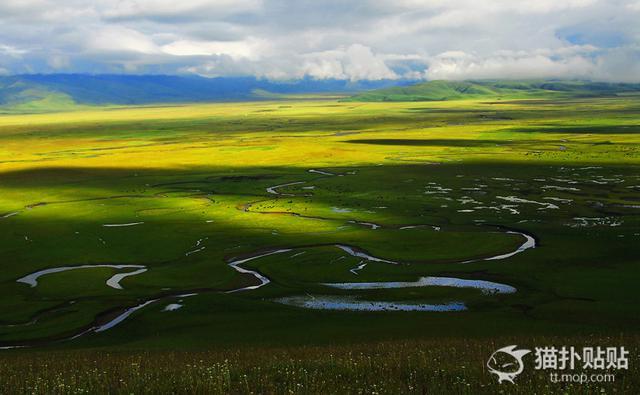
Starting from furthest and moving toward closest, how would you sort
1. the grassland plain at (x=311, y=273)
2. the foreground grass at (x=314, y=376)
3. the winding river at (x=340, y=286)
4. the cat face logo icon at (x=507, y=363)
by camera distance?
1. the winding river at (x=340, y=286)
2. the grassland plain at (x=311, y=273)
3. the cat face logo icon at (x=507, y=363)
4. the foreground grass at (x=314, y=376)

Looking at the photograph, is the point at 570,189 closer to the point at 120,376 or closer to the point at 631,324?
the point at 631,324

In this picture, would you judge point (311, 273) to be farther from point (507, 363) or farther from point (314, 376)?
point (314, 376)

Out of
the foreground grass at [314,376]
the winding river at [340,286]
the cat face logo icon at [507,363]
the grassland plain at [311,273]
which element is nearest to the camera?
the foreground grass at [314,376]

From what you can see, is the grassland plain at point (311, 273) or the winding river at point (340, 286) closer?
the grassland plain at point (311, 273)

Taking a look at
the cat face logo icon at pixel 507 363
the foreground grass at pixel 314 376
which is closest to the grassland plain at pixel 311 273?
the foreground grass at pixel 314 376

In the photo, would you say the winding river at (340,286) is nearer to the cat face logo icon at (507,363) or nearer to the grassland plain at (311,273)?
the grassland plain at (311,273)

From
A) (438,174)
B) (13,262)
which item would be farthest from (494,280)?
(438,174)

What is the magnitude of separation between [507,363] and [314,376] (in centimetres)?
633

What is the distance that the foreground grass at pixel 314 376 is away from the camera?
17.2m

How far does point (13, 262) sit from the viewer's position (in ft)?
177

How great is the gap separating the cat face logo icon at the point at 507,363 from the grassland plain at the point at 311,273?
62 cm

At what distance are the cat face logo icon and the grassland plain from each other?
616mm

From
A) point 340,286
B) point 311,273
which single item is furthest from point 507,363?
point 311,273

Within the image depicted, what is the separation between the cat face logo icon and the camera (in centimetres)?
1841
